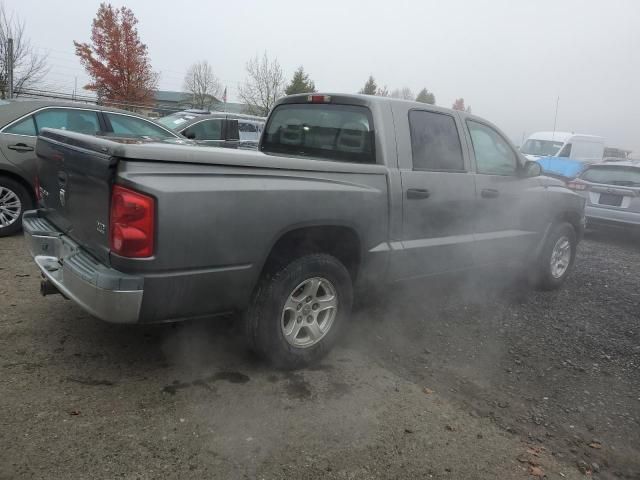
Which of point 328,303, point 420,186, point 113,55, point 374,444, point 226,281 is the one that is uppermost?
point 113,55

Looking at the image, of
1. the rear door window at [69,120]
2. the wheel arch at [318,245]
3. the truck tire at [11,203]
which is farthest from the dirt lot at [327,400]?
the rear door window at [69,120]

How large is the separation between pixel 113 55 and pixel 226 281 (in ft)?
97.1

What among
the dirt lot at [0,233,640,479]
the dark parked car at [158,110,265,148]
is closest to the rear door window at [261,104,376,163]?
the dirt lot at [0,233,640,479]

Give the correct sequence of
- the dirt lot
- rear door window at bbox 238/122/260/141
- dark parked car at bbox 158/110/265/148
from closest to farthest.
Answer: the dirt lot, dark parked car at bbox 158/110/265/148, rear door window at bbox 238/122/260/141

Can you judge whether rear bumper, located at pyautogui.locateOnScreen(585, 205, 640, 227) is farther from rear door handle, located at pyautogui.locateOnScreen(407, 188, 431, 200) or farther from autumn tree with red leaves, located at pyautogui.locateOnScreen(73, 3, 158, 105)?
autumn tree with red leaves, located at pyautogui.locateOnScreen(73, 3, 158, 105)

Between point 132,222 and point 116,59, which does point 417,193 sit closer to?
point 132,222

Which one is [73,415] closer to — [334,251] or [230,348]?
[230,348]

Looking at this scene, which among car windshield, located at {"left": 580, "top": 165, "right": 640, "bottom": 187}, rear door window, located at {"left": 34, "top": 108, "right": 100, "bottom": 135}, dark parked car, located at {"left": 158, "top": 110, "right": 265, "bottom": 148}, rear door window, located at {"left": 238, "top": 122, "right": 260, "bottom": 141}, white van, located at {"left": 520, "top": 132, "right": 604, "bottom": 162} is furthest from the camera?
white van, located at {"left": 520, "top": 132, "right": 604, "bottom": 162}

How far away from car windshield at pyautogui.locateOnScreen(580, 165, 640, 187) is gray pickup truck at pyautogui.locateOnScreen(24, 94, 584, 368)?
15.3 ft

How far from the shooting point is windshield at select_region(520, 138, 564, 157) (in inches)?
610

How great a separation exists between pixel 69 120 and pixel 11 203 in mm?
1167

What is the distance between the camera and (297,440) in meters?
2.58

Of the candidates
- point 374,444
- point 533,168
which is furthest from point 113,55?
point 374,444

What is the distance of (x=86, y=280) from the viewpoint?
2.62m
